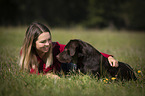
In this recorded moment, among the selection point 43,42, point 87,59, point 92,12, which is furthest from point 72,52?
point 92,12

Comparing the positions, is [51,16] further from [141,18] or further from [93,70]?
[93,70]

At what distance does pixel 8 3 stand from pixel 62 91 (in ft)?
108

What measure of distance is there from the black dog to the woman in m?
0.20

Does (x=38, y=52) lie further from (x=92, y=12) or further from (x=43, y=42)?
(x=92, y=12)

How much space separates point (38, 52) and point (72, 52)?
0.91m

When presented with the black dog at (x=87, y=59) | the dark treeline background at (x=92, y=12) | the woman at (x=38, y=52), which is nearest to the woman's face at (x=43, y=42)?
the woman at (x=38, y=52)

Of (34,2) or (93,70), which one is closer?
(93,70)

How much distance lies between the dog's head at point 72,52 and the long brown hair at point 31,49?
1.30 ft

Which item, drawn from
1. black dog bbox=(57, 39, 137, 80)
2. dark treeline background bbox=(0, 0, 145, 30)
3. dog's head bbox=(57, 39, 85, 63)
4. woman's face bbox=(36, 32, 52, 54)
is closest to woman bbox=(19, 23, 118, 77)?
woman's face bbox=(36, 32, 52, 54)

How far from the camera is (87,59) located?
3.38 m

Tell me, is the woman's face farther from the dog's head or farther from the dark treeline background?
the dark treeline background

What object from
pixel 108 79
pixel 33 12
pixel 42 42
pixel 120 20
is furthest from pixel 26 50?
pixel 120 20

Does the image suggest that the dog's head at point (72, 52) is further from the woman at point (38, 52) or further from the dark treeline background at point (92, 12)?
the dark treeline background at point (92, 12)

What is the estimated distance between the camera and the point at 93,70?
10.9 ft
